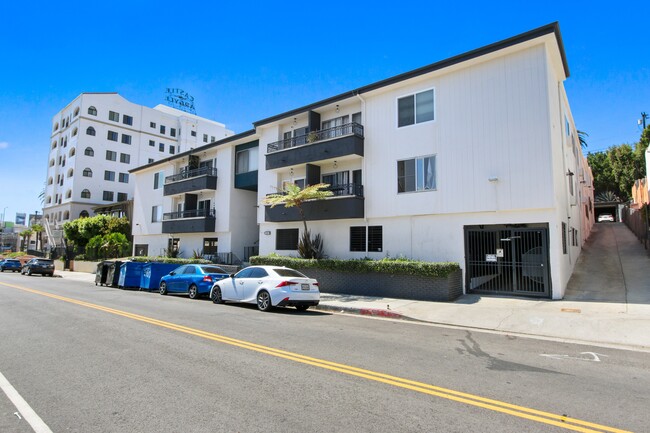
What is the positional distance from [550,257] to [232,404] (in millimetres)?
13064

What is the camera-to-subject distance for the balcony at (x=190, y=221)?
93.1 feet

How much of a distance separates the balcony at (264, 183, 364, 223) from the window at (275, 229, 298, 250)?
1071 mm

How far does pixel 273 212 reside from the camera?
2277 centimetres

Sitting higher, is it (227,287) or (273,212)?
(273,212)

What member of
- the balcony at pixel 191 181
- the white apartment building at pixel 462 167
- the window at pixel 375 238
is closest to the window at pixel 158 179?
the balcony at pixel 191 181

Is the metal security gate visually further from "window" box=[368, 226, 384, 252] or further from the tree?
the tree

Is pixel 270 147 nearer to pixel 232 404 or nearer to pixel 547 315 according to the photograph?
pixel 547 315

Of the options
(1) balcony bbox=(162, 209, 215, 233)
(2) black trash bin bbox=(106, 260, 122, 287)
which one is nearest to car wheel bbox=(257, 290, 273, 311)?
(2) black trash bin bbox=(106, 260, 122, 287)

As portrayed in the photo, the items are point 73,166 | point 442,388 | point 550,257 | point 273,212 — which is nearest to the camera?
point 442,388

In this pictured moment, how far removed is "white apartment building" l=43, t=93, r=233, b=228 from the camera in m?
56.8

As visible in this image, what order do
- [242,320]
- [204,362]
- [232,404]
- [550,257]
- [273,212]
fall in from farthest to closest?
[273,212] < [550,257] < [242,320] < [204,362] < [232,404]

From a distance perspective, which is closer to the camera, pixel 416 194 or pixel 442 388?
pixel 442 388

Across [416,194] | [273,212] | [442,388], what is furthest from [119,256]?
[442,388]

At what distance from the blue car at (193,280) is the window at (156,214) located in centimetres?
1685
